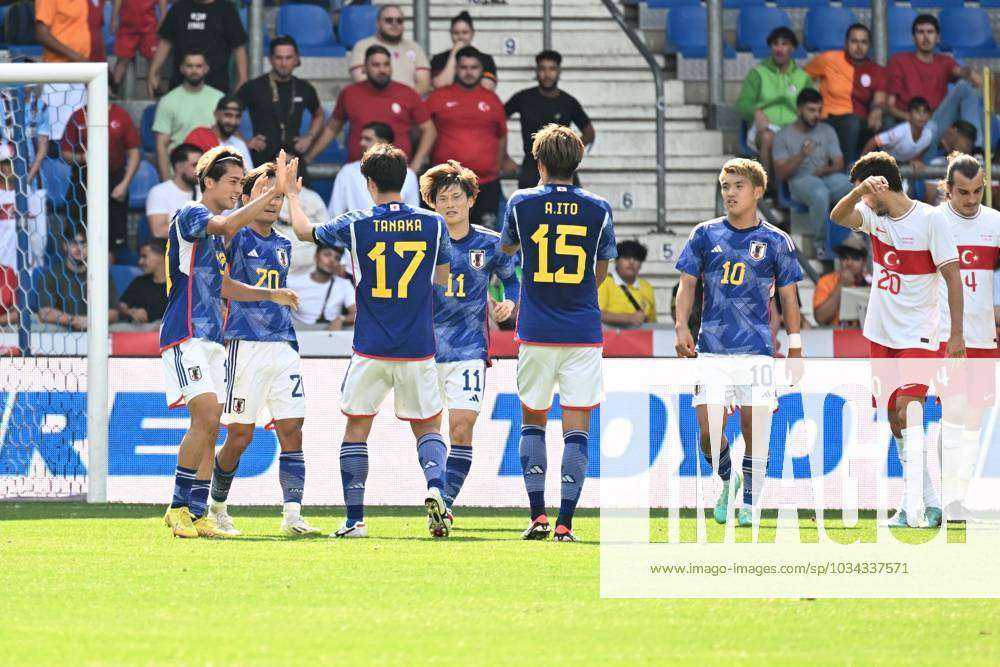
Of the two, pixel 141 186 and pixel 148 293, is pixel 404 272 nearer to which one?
pixel 148 293

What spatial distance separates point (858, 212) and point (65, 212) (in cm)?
656

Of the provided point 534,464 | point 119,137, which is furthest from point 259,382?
point 119,137

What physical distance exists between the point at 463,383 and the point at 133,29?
789cm

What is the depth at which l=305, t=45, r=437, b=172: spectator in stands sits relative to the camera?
601 inches

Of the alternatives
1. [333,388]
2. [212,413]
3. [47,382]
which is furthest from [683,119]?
[212,413]

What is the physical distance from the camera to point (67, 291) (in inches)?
515

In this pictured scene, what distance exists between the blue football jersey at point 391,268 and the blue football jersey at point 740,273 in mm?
1740

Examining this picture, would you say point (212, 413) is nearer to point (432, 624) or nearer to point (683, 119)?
point (432, 624)

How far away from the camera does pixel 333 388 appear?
12.2 metres

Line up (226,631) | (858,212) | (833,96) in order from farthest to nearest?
(833,96) < (858,212) < (226,631)

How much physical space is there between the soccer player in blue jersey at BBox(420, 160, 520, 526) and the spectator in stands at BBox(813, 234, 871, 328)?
16.2 ft

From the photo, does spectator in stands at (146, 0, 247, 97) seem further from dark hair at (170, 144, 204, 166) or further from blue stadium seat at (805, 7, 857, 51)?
blue stadium seat at (805, 7, 857, 51)

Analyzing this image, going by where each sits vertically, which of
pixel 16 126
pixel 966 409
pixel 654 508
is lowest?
pixel 654 508

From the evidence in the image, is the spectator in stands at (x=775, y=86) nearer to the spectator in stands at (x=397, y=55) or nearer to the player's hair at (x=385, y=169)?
the spectator in stands at (x=397, y=55)
